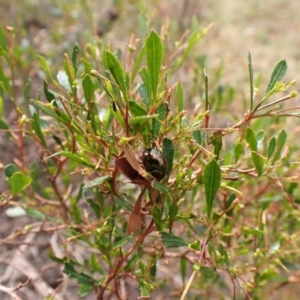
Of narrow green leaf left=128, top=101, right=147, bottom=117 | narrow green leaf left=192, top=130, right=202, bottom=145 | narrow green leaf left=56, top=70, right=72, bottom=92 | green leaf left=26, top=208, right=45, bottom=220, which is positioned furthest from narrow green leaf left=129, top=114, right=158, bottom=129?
green leaf left=26, top=208, right=45, bottom=220

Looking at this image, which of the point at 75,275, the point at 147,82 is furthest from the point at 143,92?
the point at 75,275

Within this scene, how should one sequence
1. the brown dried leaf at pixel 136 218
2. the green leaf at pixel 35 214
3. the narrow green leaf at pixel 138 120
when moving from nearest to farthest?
the narrow green leaf at pixel 138 120, the brown dried leaf at pixel 136 218, the green leaf at pixel 35 214

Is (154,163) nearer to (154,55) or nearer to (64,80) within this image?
(154,55)

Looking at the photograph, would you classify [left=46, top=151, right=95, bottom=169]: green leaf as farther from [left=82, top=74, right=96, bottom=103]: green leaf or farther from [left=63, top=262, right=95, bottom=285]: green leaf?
[left=63, top=262, right=95, bottom=285]: green leaf

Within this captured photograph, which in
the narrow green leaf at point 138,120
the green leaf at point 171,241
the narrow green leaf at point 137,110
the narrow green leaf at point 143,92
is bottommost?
the green leaf at point 171,241

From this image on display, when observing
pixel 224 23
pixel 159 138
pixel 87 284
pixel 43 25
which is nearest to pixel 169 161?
pixel 159 138

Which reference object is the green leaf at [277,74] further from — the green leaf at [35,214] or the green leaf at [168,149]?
the green leaf at [35,214]

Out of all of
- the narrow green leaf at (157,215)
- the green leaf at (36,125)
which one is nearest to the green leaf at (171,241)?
the narrow green leaf at (157,215)
